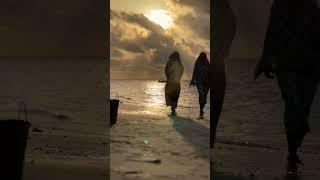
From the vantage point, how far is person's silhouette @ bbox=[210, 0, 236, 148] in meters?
4.78

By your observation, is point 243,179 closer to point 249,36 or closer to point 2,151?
point 249,36

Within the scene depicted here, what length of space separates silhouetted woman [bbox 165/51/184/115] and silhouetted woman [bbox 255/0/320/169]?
Result: 17.0 ft

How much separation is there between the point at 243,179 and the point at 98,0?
8.94ft

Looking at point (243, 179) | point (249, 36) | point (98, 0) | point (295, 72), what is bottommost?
point (243, 179)

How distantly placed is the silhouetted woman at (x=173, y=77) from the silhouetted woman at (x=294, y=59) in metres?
5.19

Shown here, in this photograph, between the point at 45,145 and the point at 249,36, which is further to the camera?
the point at 45,145

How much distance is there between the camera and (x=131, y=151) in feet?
20.1

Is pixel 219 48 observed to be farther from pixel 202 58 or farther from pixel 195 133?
pixel 202 58

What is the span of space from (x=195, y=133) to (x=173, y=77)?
2.91 m

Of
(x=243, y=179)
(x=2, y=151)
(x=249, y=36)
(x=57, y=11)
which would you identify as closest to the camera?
(x=2, y=151)

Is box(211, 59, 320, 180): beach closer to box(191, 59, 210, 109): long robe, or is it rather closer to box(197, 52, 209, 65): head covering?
box(191, 59, 210, 109): long robe

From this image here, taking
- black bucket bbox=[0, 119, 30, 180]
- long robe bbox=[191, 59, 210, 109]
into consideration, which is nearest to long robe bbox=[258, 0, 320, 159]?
black bucket bbox=[0, 119, 30, 180]

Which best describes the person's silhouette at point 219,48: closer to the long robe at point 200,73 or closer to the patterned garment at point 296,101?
the patterned garment at point 296,101

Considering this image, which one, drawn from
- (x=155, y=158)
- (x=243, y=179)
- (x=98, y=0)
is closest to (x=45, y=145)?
(x=155, y=158)
